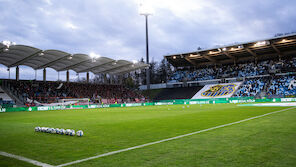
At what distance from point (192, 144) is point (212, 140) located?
0.84m

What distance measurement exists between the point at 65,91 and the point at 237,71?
1753 inches

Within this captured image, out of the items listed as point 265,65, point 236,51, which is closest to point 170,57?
point 236,51

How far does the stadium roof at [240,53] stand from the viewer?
50.9 m

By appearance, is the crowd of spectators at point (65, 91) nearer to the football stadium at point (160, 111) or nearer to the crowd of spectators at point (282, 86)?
the football stadium at point (160, 111)

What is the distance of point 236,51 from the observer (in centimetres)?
5841

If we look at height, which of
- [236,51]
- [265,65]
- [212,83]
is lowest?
[212,83]

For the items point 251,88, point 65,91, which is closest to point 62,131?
point 65,91

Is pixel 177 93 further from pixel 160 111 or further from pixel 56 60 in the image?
pixel 160 111

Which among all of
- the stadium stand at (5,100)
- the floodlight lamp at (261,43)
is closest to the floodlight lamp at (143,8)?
the floodlight lamp at (261,43)

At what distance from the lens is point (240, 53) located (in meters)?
59.9

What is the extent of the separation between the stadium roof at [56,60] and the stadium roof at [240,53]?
15870 millimetres

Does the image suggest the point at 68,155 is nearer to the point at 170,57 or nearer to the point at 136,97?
the point at 136,97

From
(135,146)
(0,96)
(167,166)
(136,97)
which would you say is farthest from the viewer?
(136,97)

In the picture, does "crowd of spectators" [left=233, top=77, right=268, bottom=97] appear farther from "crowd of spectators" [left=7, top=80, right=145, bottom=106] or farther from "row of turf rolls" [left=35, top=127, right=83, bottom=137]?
"row of turf rolls" [left=35, top=127, right=83, bottom=137]
